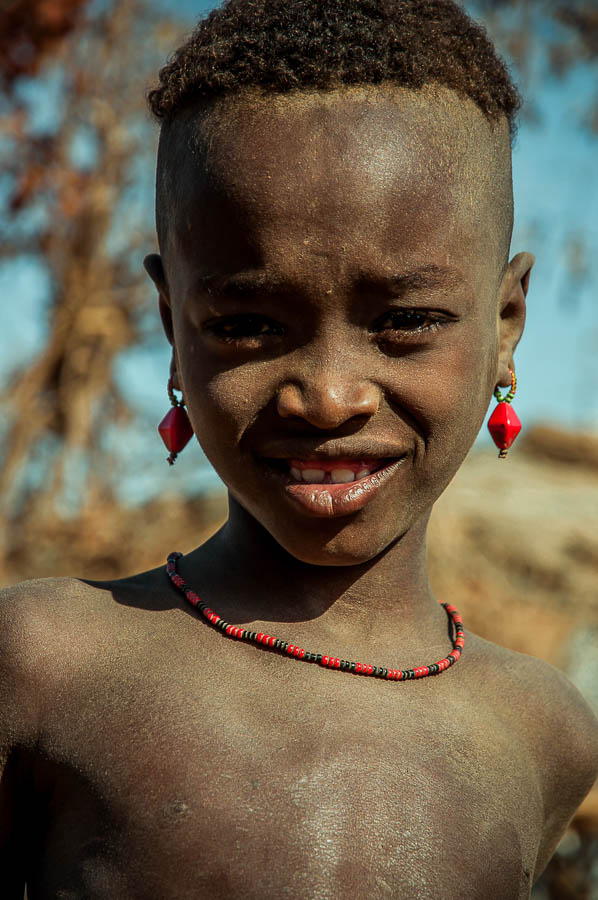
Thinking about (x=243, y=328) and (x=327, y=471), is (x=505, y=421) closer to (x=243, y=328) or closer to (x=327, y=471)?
(x=327, y=471)

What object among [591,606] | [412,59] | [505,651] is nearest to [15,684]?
[505,651]

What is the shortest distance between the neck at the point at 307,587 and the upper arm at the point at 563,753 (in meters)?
0.34

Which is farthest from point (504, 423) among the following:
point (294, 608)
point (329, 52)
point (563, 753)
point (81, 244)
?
point (81, 244)

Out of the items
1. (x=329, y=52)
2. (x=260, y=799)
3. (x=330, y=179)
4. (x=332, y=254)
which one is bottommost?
(x=260, y=799)

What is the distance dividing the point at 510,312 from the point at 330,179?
23.8 inches

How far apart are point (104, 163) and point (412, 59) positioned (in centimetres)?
654

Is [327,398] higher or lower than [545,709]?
higher

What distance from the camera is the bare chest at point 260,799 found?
168 cm

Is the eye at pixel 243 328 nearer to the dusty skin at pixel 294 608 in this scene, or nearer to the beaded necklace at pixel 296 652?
the dusty skin at pixel 294 608

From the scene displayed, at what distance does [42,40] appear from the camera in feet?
23.6

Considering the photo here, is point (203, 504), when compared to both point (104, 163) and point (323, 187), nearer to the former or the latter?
point (104, 163)

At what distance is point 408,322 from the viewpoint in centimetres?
182

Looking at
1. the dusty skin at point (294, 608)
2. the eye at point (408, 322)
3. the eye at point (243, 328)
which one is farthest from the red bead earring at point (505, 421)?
the eye at point (243, 328)

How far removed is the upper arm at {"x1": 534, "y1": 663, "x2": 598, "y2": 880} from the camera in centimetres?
216
